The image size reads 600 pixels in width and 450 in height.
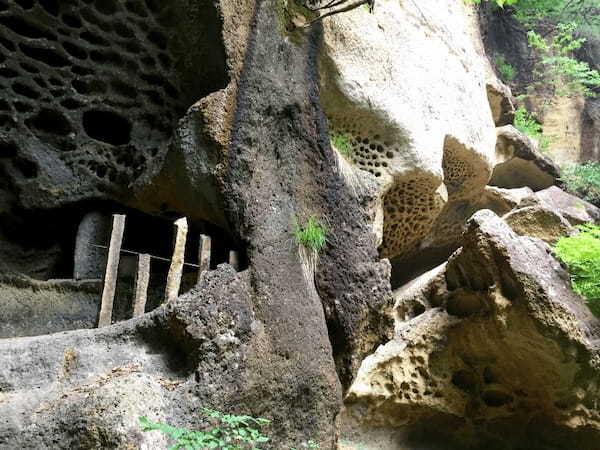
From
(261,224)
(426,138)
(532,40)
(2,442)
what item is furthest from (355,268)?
(532,40)

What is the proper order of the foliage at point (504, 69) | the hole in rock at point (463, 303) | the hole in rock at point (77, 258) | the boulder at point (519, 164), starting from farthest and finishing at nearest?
the foliage at point (504, 69) < the boulder at point (519, 164) < the hole in rock at point (463, 303) < the hole in rock at point (77, 258)

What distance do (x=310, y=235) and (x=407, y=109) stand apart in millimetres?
2464

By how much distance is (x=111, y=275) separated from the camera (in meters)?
4.25

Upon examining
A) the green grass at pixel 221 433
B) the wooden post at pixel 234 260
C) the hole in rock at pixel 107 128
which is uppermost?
the hole in rock at pixel 107 128

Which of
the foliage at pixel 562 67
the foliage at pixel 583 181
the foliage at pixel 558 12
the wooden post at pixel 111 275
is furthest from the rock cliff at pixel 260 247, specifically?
the foliage at pixel 558 12

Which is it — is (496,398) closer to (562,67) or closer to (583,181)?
(583,181)

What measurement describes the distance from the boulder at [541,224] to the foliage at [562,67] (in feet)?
13.3

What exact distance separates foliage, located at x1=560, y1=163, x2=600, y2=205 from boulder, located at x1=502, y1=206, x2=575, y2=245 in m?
2.05

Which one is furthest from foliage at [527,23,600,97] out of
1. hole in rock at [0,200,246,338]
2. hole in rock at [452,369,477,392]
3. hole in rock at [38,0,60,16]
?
hole in rock at [38,0,60,16]

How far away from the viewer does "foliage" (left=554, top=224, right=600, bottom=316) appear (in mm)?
6035

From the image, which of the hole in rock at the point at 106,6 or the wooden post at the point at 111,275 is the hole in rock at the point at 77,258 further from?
the hole in rock at the point at 106,6

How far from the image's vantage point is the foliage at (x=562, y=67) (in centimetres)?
1134

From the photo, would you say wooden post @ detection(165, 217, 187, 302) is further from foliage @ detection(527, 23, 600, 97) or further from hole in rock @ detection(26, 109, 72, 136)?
foliage @ detection(527, 23, 600, 97)

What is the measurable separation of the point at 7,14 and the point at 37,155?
1288 mm
